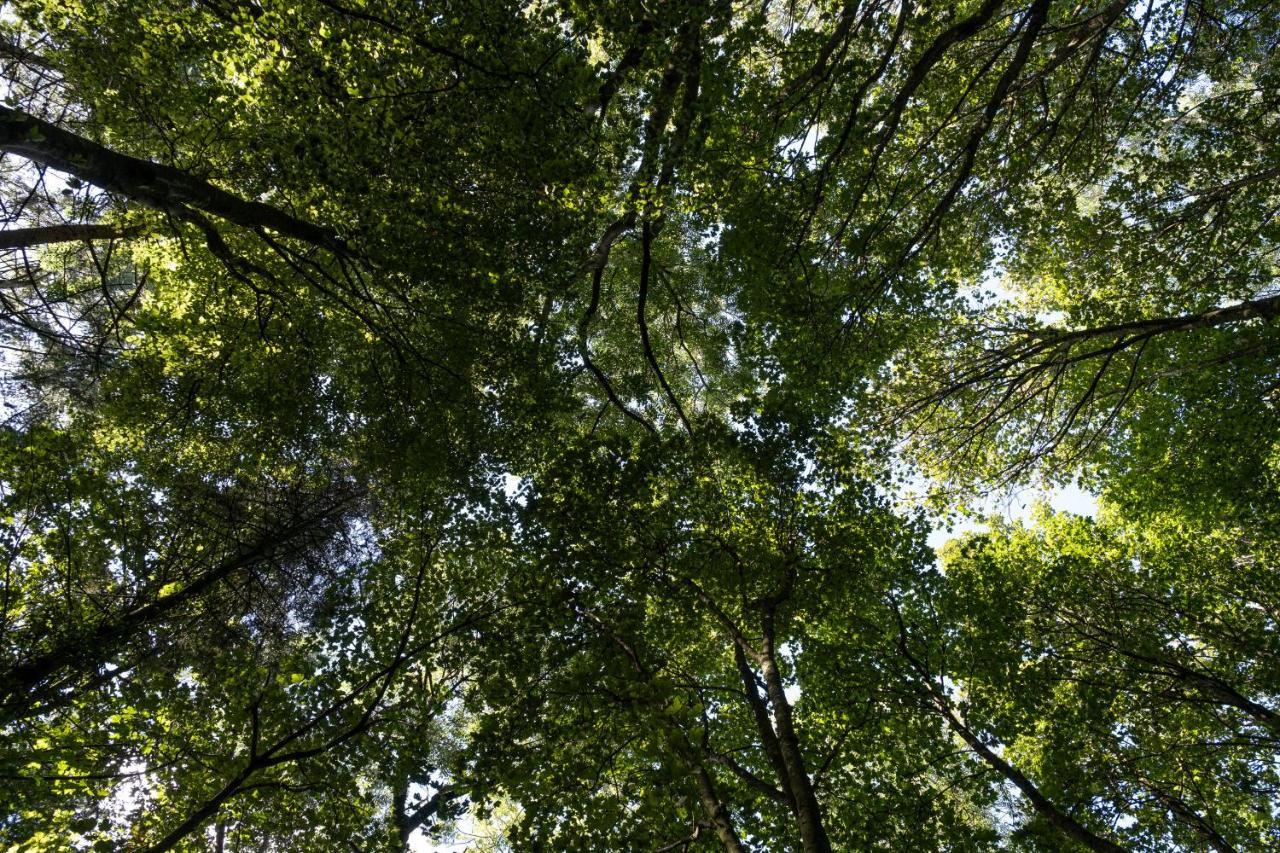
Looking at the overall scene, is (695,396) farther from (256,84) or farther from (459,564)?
(256,84)

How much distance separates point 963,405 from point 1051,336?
6.23 feet

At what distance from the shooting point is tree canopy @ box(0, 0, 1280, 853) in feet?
24.2

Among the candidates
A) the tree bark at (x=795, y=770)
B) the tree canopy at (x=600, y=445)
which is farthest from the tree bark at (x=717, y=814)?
the tree bark at (x=795, y=770)

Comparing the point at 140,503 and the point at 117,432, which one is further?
the point at 117,432

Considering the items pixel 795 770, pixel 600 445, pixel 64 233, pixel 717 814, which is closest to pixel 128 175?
pixel 64 233

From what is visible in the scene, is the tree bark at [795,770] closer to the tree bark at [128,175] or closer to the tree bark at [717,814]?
the tree bark at [717,814]

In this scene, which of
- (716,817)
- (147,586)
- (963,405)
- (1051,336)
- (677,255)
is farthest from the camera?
(677,255)

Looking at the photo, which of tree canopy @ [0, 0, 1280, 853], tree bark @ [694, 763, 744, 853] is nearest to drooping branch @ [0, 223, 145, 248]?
tree canopy @ [0, 0, 1280, 853]

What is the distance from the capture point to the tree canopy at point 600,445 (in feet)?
24.2

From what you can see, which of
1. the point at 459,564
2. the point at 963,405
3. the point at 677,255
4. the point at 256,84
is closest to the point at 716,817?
the point at 459,564

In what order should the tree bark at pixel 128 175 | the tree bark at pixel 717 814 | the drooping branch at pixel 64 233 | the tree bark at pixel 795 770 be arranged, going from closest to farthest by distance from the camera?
the tree bark at pixel 128 175
the tree bark at pixel 795 770
the tree bark at pixel 717 814
the drooping branch at pixel 64 233

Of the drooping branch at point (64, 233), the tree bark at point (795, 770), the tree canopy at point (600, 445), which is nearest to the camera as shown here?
→ the tree bark at point (795, 770)

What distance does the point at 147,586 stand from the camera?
30.2ft

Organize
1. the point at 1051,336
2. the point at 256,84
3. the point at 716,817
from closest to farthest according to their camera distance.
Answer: the point at 716,817 → the point at 256,84 → the point at 1051,336
